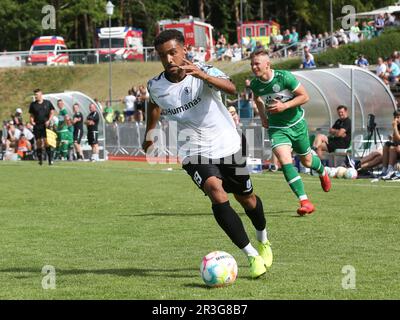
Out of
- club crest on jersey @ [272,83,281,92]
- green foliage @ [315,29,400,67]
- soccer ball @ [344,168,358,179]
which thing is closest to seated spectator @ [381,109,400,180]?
soccer ball @ [344,168,358,179]

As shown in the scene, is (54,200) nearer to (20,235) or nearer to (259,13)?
(20,235)

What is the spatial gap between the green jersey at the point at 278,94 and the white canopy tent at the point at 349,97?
10.8 metres

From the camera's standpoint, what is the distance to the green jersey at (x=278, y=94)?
1293 cm

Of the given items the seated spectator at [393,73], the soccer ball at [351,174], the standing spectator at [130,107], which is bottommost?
the soccer ball at [351,174]

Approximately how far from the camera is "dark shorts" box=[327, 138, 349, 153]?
22.2 m

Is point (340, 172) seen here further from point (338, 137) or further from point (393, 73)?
point (393, 73)

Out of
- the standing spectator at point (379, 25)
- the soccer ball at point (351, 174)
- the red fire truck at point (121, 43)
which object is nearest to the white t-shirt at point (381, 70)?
the soccer ball at point (351, 174)

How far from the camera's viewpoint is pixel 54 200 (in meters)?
16.4

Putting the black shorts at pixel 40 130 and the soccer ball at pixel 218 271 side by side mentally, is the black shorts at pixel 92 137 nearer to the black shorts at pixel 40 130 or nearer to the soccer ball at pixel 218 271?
the black shorts at pixel 40 130

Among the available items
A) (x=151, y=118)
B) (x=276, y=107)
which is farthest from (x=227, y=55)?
(x=151, y=118)

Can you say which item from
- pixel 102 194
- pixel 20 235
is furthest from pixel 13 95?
pixel 20 235

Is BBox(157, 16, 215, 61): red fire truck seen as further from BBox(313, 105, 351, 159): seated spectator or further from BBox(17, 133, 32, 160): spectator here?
BBox(313, 105, 351, 159): seated spectator

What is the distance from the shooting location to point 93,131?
3198 cm

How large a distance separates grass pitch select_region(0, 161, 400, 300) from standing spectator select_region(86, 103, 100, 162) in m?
12.4
